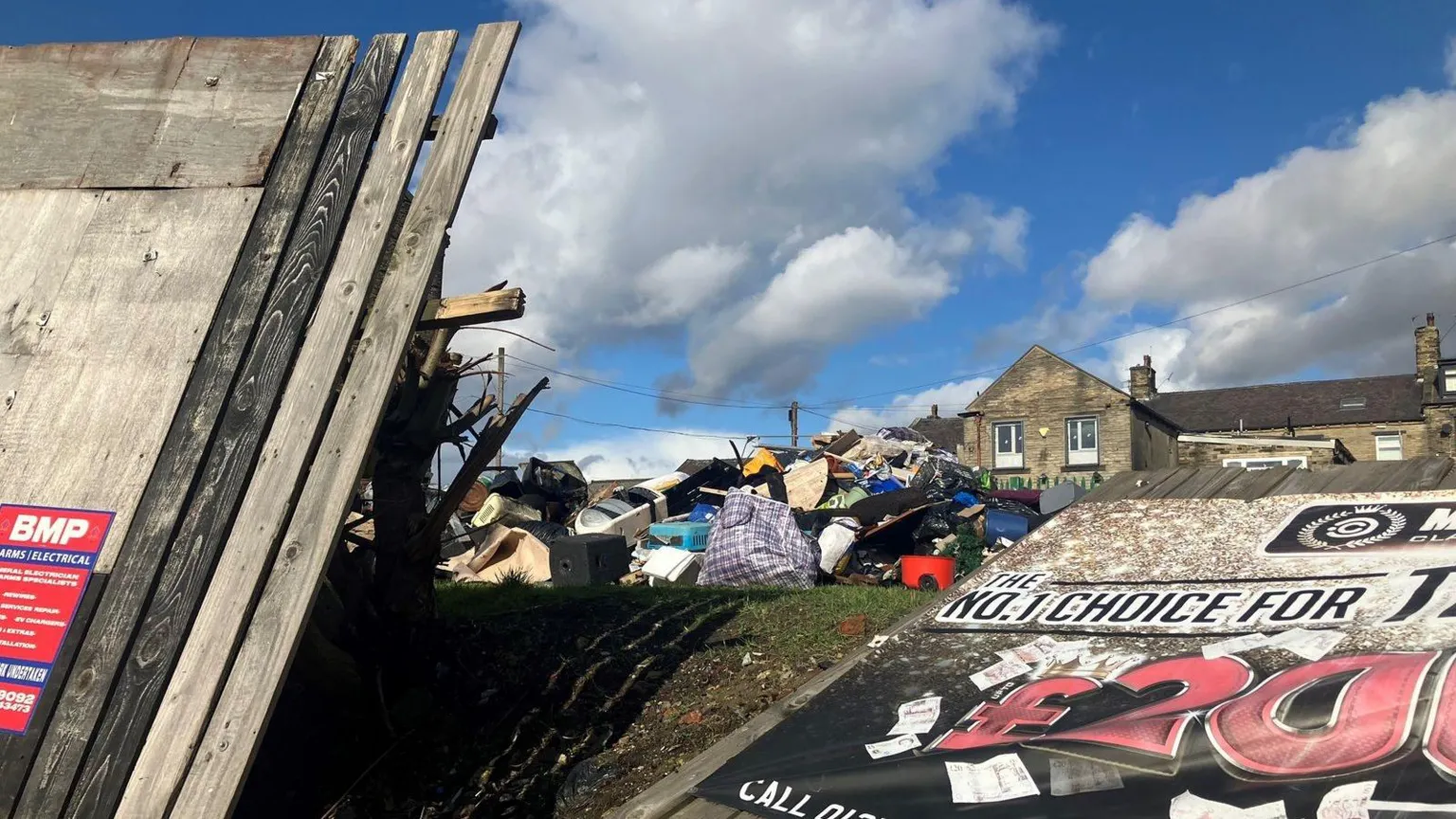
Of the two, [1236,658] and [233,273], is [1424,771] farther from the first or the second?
[233,273]

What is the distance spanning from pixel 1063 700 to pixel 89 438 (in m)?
3.33

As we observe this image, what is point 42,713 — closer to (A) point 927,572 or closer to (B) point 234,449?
(B) point 234,449

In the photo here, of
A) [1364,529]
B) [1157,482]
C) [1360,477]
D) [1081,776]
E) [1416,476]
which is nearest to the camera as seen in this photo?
[1081,776]

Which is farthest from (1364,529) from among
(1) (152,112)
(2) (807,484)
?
(2) (807,484)

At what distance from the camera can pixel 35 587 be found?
3.07m

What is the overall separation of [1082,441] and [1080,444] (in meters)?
0.13

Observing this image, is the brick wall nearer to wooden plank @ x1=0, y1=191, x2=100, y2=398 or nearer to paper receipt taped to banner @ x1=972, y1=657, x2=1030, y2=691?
paper receipt taped to banner @ x1=972, y1=657, x2=1030, y2=691

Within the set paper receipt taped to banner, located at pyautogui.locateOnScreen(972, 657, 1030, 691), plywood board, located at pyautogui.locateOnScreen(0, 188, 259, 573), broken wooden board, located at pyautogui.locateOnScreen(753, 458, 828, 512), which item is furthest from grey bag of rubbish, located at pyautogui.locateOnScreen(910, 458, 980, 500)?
plywood board, located at pyautogui.locateOnScreen(0, 188, 259, 573)

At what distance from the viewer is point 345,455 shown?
3070 millimetres

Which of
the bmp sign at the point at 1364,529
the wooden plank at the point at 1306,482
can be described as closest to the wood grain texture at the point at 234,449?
the bmp sign at the point at 1364,529

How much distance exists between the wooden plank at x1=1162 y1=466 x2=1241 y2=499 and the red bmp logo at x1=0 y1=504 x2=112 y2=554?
4.62m

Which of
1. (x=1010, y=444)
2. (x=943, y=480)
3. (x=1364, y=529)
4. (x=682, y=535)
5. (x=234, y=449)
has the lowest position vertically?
(x=234, y=449)

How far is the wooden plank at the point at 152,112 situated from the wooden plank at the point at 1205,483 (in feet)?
14.5

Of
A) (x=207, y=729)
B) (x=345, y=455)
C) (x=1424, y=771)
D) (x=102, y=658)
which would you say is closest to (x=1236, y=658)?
(x=1424, y=771)
